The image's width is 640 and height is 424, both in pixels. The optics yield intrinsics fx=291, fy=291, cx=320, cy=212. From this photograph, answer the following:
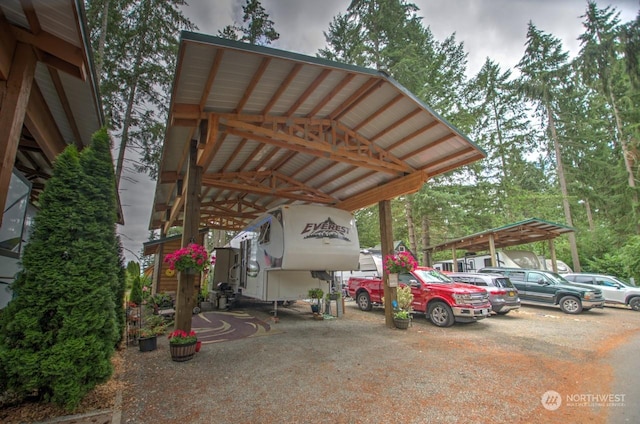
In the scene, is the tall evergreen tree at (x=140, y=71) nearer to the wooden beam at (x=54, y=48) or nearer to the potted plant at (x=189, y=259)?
the potted plant at (x=189, y=259)

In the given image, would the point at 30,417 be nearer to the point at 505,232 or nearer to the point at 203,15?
the point at 203,15

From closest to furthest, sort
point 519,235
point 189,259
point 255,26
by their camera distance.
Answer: point 189,259
point 519,235
point 255,26

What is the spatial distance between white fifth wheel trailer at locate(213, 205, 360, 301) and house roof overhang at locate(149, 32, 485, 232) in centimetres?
131

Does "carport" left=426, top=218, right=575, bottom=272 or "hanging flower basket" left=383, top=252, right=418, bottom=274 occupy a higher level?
"carport" left=426, top=218, right=575, bottom=272

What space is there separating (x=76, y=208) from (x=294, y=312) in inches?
315

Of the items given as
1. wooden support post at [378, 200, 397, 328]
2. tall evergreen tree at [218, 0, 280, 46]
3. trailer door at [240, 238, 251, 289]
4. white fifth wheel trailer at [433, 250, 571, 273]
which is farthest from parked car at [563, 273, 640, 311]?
tall evergreen tree at [218, 0, 280, 46]

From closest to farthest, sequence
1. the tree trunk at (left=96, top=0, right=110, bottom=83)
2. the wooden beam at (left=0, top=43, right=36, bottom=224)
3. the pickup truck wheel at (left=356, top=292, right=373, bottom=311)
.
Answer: the wooden beam at (left=0, top=43, right=36, bottom=224) < the tree trunk at (left=96, top=0, right=110, bottom=83) < the pickup truck wheel at (left=356, top=292, right=373, bottom=311)

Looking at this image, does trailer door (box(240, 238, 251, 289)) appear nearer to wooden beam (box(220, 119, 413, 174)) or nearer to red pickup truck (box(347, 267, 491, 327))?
wooden beam (box(220, 119, 413, 174))

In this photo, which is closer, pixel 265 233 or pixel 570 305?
pixel 265 233

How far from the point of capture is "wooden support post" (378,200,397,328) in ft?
24.8

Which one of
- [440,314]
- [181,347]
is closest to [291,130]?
[181,347]

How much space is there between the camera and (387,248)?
7895 mm

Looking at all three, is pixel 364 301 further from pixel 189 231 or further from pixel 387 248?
pixel 189 231

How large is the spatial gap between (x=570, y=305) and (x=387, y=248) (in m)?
7.82
